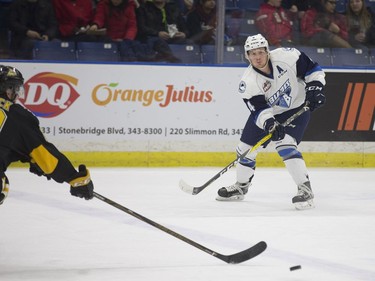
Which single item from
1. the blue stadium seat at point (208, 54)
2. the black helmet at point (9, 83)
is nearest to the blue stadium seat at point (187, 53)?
the blue stadium seat at point (208, 54)

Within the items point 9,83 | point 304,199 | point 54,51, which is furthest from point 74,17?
point 9,83

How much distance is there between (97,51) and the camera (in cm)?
676

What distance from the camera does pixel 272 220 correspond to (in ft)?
14.8

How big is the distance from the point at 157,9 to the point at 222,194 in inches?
89.9

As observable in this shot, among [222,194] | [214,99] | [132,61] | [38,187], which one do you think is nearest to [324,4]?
[214,99]

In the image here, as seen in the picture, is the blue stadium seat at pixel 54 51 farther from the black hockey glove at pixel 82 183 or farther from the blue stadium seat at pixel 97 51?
the black hockey glove at pixel 82 183

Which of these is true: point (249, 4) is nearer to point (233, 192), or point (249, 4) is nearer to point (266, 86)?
point (266, 86)

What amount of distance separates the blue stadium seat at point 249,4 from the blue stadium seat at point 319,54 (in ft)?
1.71

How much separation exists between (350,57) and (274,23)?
0.74 meters

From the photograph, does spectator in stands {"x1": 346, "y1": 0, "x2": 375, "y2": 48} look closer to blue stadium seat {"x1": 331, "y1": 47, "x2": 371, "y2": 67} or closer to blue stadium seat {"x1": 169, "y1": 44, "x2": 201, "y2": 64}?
blue stadium seat {"x1": 331, "y1": 47, "x2": 371, "y2": 67}

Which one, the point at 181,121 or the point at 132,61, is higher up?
the point at 132,61

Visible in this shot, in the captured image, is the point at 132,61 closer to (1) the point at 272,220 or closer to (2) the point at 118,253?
(1) the point at 272,220

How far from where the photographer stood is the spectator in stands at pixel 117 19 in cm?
677

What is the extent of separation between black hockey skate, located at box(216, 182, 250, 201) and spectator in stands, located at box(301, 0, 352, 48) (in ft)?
7.47
